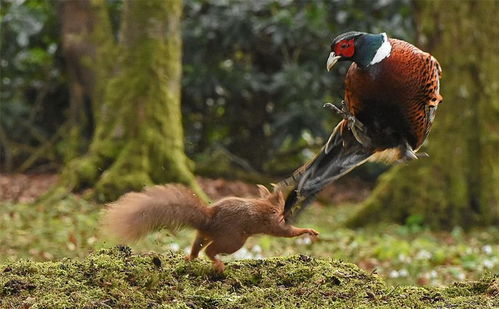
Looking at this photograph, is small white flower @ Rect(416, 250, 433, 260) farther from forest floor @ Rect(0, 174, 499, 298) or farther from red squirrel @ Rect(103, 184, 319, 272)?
red squirrel @ Rect(103, 184, 319, 272)

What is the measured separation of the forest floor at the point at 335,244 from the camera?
20.5ft

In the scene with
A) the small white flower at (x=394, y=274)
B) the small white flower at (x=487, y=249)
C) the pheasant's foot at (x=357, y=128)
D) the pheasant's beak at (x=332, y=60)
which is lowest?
the small white flower at (x=487, y=249)

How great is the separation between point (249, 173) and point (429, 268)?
5.40 m

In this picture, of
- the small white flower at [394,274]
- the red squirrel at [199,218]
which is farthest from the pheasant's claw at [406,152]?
the small white flower at [394,274]

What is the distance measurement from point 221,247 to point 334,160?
1.08 meters

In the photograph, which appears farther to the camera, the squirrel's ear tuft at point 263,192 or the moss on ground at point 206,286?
the squirrel's ear tuft at point 263,192

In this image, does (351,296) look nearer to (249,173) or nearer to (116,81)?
(116,81)

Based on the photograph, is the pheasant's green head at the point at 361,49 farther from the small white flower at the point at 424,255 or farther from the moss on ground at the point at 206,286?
the small white flower at the point at 424,255

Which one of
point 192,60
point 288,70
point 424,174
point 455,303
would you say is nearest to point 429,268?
point 424,174

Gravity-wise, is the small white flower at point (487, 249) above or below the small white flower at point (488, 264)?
below

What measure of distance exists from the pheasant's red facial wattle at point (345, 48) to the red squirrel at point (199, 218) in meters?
0.77

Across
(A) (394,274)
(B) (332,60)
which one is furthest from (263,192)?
(A) (394,274)

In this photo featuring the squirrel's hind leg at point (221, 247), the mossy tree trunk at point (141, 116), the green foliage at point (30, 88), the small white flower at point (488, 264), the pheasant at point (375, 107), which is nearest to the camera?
the squirrel's hind leg at point (221, 247)

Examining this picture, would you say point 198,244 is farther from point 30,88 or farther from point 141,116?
point 30,88
